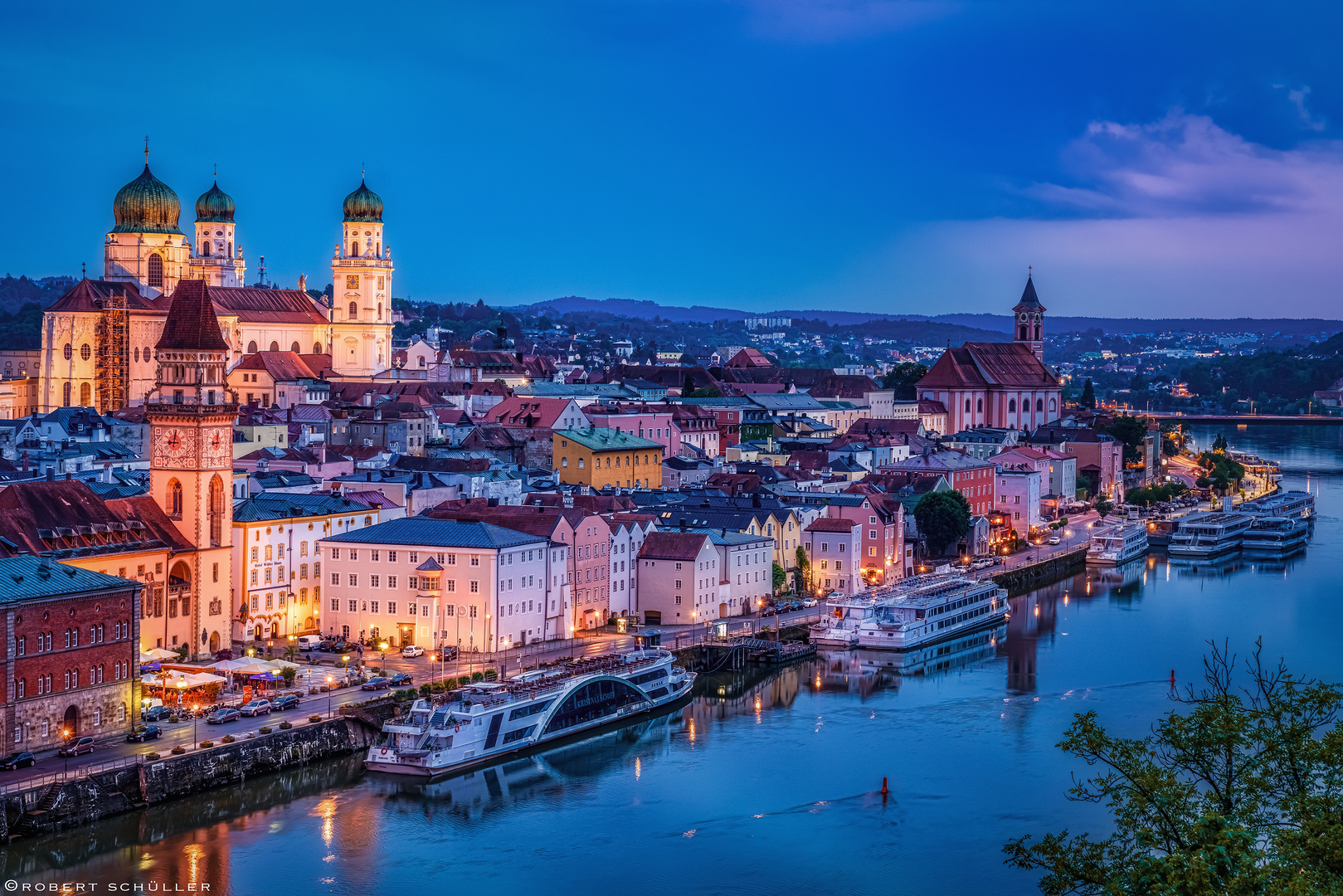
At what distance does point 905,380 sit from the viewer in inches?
3364

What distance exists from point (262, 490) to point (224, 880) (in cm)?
1399

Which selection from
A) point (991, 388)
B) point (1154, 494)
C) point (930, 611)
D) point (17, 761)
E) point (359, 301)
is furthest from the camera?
point (991, 388)

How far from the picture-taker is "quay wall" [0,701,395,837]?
1995 centimetres

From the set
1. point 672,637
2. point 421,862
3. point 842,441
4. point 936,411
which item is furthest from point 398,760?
point 936,411

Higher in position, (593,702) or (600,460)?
(600,460)

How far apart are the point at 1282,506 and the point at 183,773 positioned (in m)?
42.3

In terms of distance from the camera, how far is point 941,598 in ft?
117

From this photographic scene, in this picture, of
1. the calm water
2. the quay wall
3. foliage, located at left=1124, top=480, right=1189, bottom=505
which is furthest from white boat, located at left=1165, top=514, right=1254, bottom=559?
the quay wall

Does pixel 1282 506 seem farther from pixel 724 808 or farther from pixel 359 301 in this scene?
pixel 724 808

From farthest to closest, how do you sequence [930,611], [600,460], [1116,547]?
[1116,547], [600,460], [930,611]

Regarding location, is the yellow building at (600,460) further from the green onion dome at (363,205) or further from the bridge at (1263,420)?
the bridge at (1263,420)

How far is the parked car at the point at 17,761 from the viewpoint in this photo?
67.8 feet

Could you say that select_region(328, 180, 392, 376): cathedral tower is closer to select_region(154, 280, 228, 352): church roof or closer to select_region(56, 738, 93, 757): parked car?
select_region(154, 280, 228, 352): church roof

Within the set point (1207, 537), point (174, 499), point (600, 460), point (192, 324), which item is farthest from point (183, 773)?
point (1207, 537)
